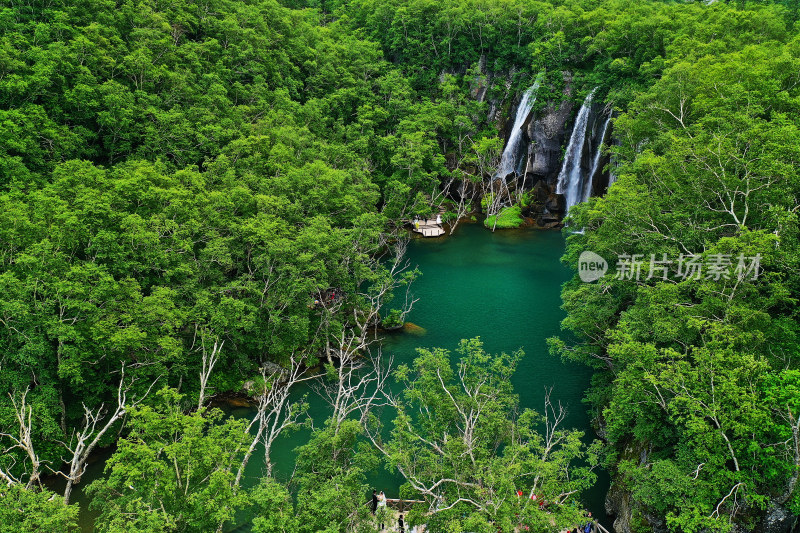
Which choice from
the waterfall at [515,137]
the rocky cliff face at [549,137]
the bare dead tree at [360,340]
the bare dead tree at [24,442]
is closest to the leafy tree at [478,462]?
the bare dead tree at [360,340]

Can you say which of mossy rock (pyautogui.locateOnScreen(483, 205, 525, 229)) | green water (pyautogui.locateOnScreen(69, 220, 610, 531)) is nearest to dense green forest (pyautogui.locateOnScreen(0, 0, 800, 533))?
green water (pyautogui.locateOnScreen(69, 220, 610, 531))

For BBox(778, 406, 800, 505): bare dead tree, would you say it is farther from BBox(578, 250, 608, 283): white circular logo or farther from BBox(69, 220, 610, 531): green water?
BBox(578, 250, 608, 283): white circular logo

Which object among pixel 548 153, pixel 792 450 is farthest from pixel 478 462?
pixel 548 153

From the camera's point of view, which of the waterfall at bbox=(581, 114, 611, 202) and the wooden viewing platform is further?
the wooden viewing platform

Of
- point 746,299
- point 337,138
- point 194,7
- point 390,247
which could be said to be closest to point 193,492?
point 746,299

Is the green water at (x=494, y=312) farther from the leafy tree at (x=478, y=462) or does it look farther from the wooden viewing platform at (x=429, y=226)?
the leafy tree at (x=478, y=462)

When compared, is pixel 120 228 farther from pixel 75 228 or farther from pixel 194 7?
pixel 194 7
